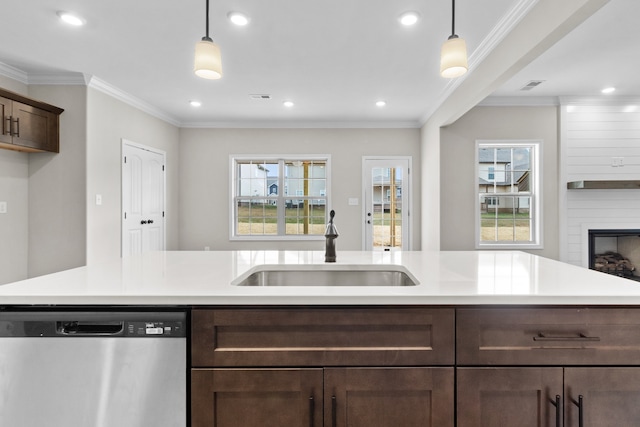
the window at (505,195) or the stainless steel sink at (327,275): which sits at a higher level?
the window at (505,195)

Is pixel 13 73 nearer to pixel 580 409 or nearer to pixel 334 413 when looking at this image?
pixel 334 413

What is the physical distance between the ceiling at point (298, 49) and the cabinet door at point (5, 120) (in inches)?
20.3

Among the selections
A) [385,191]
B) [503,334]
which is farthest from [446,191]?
[503,334]

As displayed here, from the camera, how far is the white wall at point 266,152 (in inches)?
233

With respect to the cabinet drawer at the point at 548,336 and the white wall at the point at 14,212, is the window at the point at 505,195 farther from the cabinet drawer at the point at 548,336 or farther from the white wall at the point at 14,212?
the white wall at the point at 14,212

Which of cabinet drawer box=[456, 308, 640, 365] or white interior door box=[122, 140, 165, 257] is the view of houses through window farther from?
white interior door box=[122, 140, 165, 257]

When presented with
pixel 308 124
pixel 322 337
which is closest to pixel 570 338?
pixel 322 337

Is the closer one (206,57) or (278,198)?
(206,57)

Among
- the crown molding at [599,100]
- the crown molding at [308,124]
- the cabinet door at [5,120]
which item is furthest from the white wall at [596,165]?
the cabinet door at [5,120]

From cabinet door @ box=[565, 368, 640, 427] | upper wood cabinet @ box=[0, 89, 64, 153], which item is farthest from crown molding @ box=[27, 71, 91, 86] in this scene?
cabinet door @ box=[565, 368, 640, 427]

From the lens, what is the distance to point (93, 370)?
3.65 ft

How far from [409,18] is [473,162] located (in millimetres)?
2798

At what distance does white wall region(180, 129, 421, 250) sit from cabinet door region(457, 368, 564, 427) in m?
4.82

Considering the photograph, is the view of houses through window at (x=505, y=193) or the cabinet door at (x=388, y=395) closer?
the cabinet door at (x=388, y=395)
